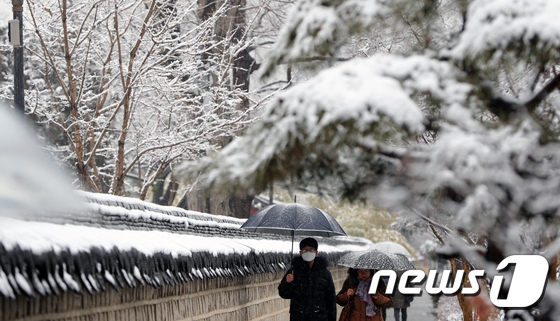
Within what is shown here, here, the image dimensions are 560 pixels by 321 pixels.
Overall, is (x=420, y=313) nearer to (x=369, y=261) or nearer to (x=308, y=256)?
(x=369, y=261)

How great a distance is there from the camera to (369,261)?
1282 cm

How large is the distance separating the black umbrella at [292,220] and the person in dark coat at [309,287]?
2386 mm

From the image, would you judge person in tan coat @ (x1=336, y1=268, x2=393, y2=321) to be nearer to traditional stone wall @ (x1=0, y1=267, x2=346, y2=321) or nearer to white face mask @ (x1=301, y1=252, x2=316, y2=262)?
white face mask @ (x1=301, y1=252, x2=316, y2=262)

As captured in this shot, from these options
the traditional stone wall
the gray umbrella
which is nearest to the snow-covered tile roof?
the traditional stone wall

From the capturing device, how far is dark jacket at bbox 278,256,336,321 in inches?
411

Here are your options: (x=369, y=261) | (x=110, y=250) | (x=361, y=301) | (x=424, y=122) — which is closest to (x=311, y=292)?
(x=361, y=301)

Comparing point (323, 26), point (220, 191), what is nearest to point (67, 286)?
point (220, 191)

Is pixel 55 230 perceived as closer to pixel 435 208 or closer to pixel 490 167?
pixel 435 208

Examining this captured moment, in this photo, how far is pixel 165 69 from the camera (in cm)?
1689

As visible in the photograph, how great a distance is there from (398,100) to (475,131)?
18.6 inches

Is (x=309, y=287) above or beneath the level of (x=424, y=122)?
beneath

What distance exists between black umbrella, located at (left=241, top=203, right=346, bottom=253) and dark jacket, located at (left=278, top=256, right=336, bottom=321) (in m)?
2.39

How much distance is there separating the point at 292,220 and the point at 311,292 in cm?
280

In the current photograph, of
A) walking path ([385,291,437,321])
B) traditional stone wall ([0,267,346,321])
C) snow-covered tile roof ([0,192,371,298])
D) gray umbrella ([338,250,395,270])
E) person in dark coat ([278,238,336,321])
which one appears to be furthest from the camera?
walking path ([385,291,437,321])
